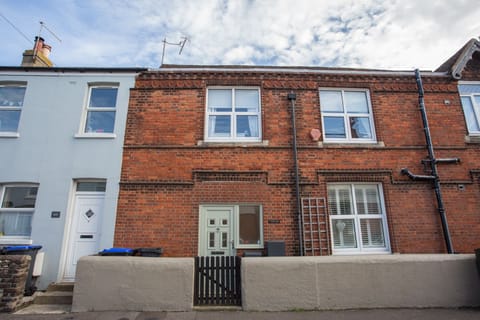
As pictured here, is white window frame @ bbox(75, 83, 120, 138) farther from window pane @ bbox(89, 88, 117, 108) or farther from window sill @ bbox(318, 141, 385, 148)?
window sill @ bbox(318, 141, 385, 148)

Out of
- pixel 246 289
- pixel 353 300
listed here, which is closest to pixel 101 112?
pixel 246 289

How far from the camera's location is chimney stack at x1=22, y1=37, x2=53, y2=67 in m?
8.91

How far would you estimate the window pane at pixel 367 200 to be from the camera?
7.41 meters

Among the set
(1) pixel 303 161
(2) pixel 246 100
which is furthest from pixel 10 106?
(1) pixel 303 161

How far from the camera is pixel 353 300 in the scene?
5.32 metres

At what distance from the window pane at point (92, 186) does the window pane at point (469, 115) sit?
439 inches

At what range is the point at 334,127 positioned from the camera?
8.09 metres

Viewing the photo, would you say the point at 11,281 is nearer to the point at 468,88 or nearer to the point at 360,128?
the point at 360,128

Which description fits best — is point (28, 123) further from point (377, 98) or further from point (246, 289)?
point (377, 98)

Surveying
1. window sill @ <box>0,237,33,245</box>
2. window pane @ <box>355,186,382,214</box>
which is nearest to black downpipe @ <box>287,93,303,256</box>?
window pane @ <box>355,186,382,214</box>

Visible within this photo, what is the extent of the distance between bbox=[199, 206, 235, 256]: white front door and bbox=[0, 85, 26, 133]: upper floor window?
20.7ft

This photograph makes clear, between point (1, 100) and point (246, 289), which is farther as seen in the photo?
point (1, 100)

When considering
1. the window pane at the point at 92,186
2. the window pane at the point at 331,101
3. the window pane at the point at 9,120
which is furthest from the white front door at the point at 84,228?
the window pane at the point at 331,101

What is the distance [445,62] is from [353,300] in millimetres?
8880
